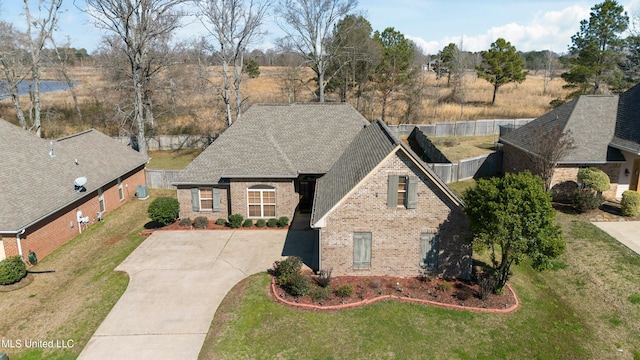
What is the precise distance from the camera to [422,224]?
1702 cm

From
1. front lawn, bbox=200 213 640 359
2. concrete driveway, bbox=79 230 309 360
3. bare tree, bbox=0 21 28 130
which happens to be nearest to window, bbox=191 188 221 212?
concrete driveway, bbox=79 230 309 360

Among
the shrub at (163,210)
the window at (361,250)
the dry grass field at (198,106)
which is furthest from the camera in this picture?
the dry grass field at (198,106)

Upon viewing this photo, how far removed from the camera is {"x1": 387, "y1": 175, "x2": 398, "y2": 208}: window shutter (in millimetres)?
16609

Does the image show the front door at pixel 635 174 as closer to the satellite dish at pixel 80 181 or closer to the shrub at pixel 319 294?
the shrub at pixel 319 294

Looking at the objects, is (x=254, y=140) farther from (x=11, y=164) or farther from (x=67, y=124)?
(x=67, y=124)

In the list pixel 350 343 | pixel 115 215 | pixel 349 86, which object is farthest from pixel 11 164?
pixel 349 86

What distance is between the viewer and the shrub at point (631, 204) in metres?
23.3

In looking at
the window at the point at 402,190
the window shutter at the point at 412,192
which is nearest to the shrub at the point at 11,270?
the window at the point at 402,190

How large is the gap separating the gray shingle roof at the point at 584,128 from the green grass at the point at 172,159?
2939 centimetres

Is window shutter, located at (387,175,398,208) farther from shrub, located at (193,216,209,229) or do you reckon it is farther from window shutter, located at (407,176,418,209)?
shrub, located at (193,216,209,229)

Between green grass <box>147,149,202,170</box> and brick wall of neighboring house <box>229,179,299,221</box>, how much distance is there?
51.9 feet

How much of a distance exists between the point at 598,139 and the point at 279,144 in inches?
828

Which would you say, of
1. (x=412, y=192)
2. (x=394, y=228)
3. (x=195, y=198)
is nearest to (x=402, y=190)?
(x=412, y=192)

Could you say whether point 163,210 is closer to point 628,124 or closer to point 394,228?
point 394,228
